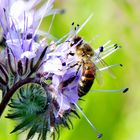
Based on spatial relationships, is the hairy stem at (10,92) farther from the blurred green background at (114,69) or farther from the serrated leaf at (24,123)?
the blurred green background at (114,69)

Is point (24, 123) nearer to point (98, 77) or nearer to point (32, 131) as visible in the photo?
point (32, 131)

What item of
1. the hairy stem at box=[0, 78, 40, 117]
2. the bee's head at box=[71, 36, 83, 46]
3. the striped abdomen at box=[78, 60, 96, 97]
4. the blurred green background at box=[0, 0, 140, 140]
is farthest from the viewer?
the blurred green background at box=[0, 0, 140, 140]

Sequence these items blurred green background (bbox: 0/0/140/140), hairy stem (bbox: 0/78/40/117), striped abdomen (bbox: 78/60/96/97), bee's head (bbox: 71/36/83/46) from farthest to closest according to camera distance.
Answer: blurred green background (bbox: 0/0/140/140) → bee's head (bbox: 71/36/83/46) → striped abdomen (bbox: 78/60/96/97) → hairy stem (bbox: 0/78/40/117)

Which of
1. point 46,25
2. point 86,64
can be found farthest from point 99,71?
point 46,25

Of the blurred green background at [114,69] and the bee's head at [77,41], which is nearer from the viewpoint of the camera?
the bee's head at [77,41]

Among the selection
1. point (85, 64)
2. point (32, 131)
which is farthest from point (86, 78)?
point (32, 131)

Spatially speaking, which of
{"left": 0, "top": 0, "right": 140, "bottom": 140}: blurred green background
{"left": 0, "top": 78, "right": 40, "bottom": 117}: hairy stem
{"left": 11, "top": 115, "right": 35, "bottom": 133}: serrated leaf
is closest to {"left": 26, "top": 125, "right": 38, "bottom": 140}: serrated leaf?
{"left": 11, "top": 115, "right": 35, "bottom": 133}: serrated leaf

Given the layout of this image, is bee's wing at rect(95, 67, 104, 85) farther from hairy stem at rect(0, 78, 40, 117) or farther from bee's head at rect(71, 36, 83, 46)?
hairy stem at rect(0, 78, 40, 117)

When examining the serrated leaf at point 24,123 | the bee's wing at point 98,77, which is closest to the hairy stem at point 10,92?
the serrated leaf at point 24,123
